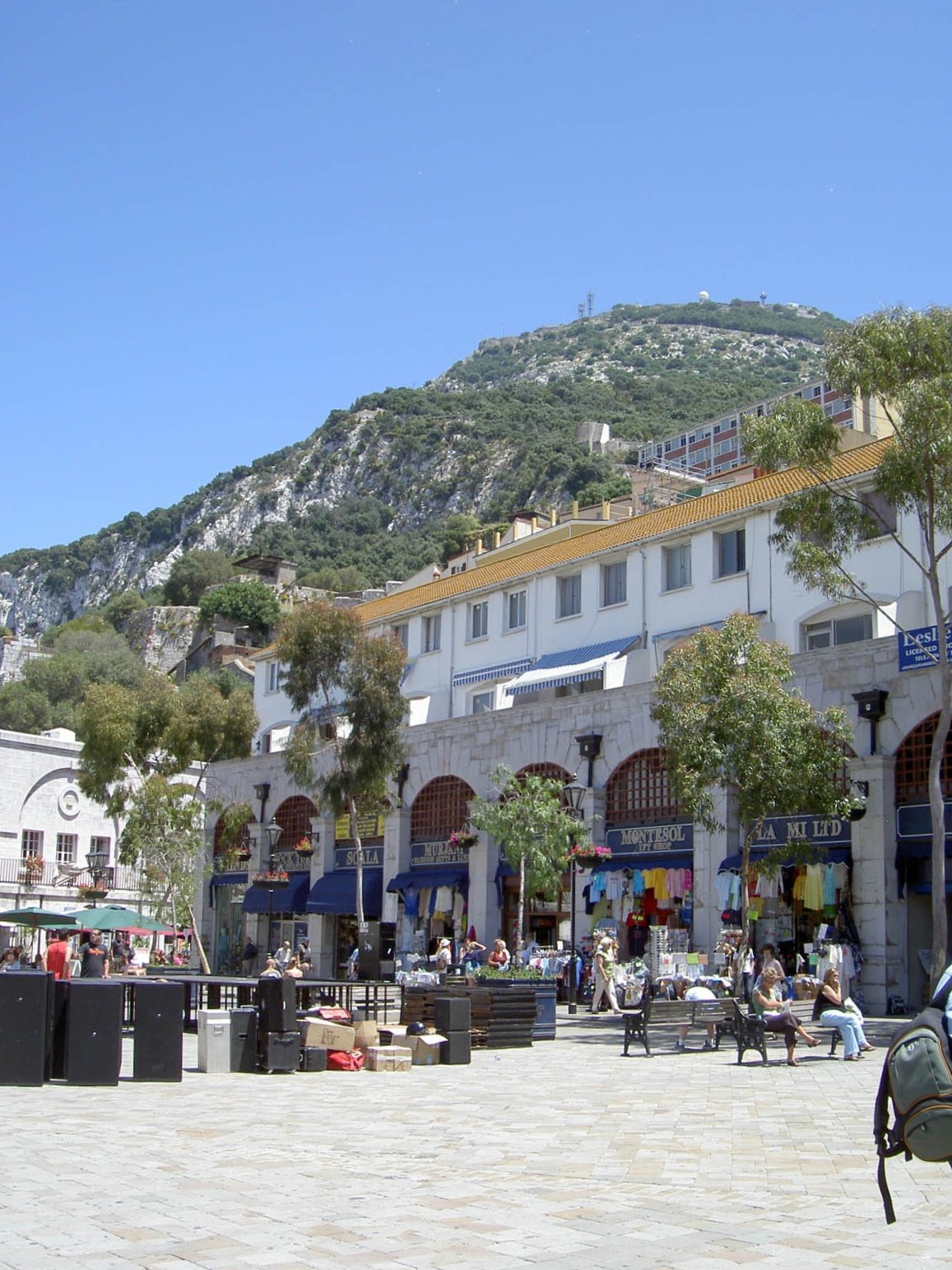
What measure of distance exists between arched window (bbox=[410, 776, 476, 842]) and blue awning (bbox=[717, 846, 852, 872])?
937 centimetres

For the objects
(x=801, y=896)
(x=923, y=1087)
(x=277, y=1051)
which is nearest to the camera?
(x=923, y=1087)

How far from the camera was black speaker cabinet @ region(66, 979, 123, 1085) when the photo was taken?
14203 millimetres

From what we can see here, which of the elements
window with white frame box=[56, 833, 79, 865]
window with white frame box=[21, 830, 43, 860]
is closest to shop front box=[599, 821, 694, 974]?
window with white frame box=[21, 830, 43, 860]

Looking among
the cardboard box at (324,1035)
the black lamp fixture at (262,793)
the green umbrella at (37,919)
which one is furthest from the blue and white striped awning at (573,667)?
the cardboard box at (324,1035)

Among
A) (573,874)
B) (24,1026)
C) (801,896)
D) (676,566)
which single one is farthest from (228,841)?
(24,1026)

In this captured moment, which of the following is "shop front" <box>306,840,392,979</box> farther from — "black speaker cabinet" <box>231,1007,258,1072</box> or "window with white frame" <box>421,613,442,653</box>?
"black speaker cabinet" <box>231,1007,258,1072</box>

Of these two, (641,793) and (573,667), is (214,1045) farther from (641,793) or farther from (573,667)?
(573,667)

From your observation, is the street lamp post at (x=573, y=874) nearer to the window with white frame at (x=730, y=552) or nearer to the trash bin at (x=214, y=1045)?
the window with white frame at (x=730, y=552)

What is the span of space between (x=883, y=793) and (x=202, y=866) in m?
24.4

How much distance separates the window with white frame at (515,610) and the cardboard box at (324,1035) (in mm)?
23408

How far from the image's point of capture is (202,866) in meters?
42.6

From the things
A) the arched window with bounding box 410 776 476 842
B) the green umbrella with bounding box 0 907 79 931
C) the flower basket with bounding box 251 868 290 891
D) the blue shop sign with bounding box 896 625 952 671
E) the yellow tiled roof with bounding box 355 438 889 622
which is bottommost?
the green umbrella with bounding box 0 907 79 931

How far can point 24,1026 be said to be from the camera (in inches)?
541

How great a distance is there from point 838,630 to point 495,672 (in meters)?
11.8
